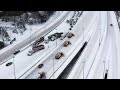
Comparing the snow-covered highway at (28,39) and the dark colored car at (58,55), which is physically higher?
the snow-covered highway at (28,39)

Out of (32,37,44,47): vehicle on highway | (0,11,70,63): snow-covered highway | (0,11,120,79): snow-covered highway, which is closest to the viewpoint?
(0,11,120,79): snow-covered highway

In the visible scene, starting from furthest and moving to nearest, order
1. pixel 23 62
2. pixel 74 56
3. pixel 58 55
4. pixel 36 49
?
pixel 36 49 → pixel 74 56 → pixel 58 55 → pixel 23 62

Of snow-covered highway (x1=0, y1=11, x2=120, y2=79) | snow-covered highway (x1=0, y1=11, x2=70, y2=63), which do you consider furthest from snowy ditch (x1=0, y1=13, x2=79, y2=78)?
snow-covered highway (x1=0, y1=11, x2=70, y2=63)

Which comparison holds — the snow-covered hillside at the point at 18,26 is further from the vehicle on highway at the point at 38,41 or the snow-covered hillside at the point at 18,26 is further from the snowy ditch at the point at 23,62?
the snowy ditch at the point at 23,62

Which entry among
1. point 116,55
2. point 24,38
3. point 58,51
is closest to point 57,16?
point 24,38

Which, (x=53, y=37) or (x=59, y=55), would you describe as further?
(x=53, y=37)

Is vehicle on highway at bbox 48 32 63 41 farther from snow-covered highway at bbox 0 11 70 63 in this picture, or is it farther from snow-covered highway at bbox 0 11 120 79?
snow-covered highway at bbox 0 11 70 63

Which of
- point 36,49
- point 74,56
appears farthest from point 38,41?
point 74,56

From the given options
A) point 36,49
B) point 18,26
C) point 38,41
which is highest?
point 18,26

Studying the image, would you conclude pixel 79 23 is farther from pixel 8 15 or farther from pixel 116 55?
pixel 116 55

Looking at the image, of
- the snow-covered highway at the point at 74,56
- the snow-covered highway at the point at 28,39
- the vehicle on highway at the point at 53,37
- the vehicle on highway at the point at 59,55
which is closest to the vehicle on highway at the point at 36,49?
the snow-covered highway at the point at 74,56

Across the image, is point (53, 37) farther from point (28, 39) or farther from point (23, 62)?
point (23, 62)

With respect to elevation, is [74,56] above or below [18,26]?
below
